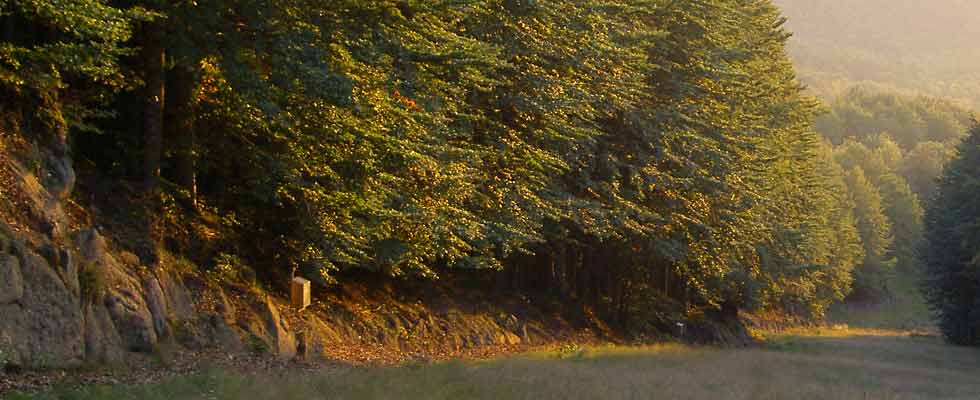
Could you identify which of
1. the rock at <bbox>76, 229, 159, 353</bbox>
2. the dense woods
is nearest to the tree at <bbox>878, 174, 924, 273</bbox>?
the dense woods

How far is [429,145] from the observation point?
21.2m

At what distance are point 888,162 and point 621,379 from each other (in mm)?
132616

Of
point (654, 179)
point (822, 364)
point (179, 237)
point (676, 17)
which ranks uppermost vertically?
point (676, 17)

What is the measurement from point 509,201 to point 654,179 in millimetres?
6930

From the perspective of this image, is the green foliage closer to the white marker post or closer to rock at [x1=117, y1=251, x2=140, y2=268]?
the white marker post

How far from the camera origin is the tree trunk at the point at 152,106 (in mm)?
18406

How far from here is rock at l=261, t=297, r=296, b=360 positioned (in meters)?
19.1

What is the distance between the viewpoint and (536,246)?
112 ft

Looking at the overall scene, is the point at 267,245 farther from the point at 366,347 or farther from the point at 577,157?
the point at 577,157

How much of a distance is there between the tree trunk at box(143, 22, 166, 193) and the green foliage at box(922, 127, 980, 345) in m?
36.4

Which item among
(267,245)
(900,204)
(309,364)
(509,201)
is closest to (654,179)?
(509,201)

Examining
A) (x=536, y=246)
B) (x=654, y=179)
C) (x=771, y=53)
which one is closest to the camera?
(x=654, y=179)

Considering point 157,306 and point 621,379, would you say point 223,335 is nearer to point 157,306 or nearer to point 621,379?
point 157,306

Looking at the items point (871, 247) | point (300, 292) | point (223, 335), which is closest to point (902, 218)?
point (871, 247)
